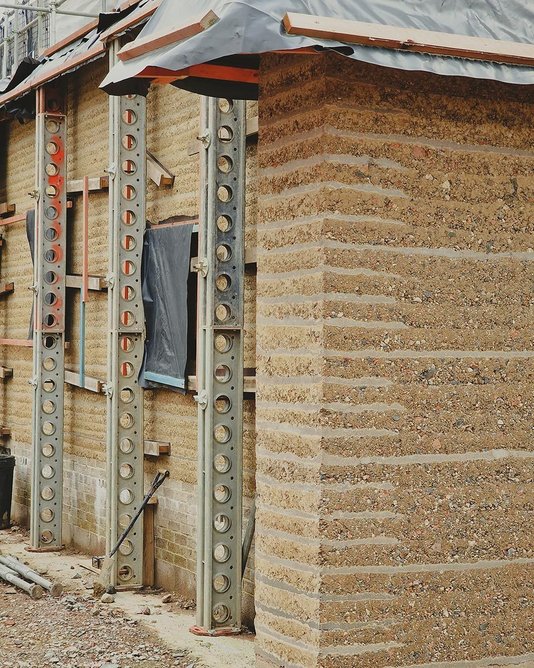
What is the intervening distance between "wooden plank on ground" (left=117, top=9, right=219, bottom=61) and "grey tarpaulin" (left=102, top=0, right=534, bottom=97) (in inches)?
1.3

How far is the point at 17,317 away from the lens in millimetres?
17016

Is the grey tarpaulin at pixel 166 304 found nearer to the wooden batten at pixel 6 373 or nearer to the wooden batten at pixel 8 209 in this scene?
the wooden batten at pixel 6 373

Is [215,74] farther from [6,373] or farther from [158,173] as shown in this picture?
[6,373]

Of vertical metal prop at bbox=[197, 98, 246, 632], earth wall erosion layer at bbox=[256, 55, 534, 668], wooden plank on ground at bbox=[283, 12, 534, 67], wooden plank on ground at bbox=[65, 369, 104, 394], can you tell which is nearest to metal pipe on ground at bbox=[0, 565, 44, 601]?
wooden plank on ground at bbox=[65, 369, 104, 394]

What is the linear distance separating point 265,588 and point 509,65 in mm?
3075

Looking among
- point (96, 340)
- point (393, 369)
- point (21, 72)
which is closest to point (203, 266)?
point (393, 369)

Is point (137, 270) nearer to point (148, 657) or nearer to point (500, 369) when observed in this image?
point (148, 657)

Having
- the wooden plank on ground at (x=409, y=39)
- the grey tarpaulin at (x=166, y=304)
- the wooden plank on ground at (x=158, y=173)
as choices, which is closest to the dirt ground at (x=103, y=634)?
the grey tarpaulin at (x=166, y=304)

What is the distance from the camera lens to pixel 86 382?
14.3m

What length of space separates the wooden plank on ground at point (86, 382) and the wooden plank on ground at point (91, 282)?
3.29ft

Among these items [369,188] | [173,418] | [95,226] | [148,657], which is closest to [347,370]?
[369,188]

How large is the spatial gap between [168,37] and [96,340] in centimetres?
812

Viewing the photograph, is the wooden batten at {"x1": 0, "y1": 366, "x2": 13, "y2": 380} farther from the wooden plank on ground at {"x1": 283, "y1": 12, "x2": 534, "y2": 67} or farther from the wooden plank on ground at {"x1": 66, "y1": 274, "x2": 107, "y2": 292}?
the wooden plank on ground at {"x1": 283, "y1": 12, "x2": 534, "y2": 67}

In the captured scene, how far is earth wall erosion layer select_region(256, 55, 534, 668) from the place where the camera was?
6.51 meters
